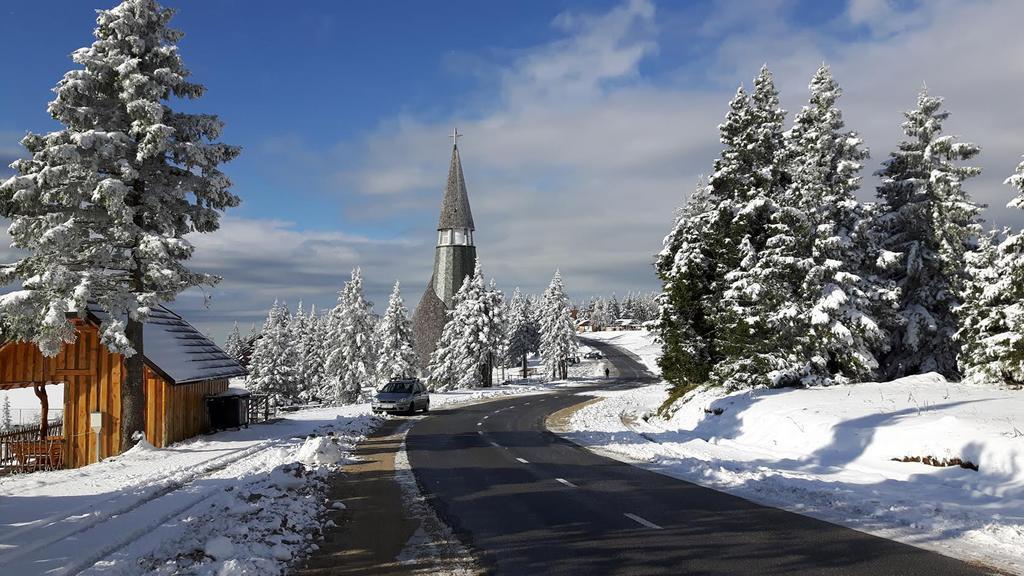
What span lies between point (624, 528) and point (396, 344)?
55.4 meters

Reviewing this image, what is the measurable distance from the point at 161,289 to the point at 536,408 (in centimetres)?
2546

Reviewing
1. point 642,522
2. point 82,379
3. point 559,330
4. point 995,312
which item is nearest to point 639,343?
point 559,330

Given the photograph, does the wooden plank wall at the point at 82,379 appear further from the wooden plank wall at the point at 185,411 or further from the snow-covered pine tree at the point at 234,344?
the snow-covered pine tree at the point at 234,344

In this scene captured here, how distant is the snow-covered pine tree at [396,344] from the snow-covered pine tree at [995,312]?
151 feet

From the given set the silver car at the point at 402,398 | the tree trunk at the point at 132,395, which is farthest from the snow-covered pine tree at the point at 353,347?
the tree trunk at the point at 132,395

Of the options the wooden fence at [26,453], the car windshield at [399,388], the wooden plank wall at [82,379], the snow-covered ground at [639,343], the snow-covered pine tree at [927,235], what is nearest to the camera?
the wooden fence at [26,453]

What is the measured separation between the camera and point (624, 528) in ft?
32.6

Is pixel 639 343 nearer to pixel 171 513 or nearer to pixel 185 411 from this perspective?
pixel 185 411

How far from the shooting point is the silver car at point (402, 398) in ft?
115

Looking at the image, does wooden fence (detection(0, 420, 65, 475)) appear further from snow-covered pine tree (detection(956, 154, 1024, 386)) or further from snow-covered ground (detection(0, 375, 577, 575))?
snow-covered pine tree (detection(956, 154, 1024, 386))

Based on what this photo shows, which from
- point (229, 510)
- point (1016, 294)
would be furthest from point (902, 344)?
point (229, 510)

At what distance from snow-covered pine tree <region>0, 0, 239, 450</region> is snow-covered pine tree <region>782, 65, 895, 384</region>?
71.1 feet

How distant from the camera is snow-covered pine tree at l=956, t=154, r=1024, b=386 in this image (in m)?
23.1

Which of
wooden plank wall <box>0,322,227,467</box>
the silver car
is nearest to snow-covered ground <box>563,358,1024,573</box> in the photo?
the silver car
